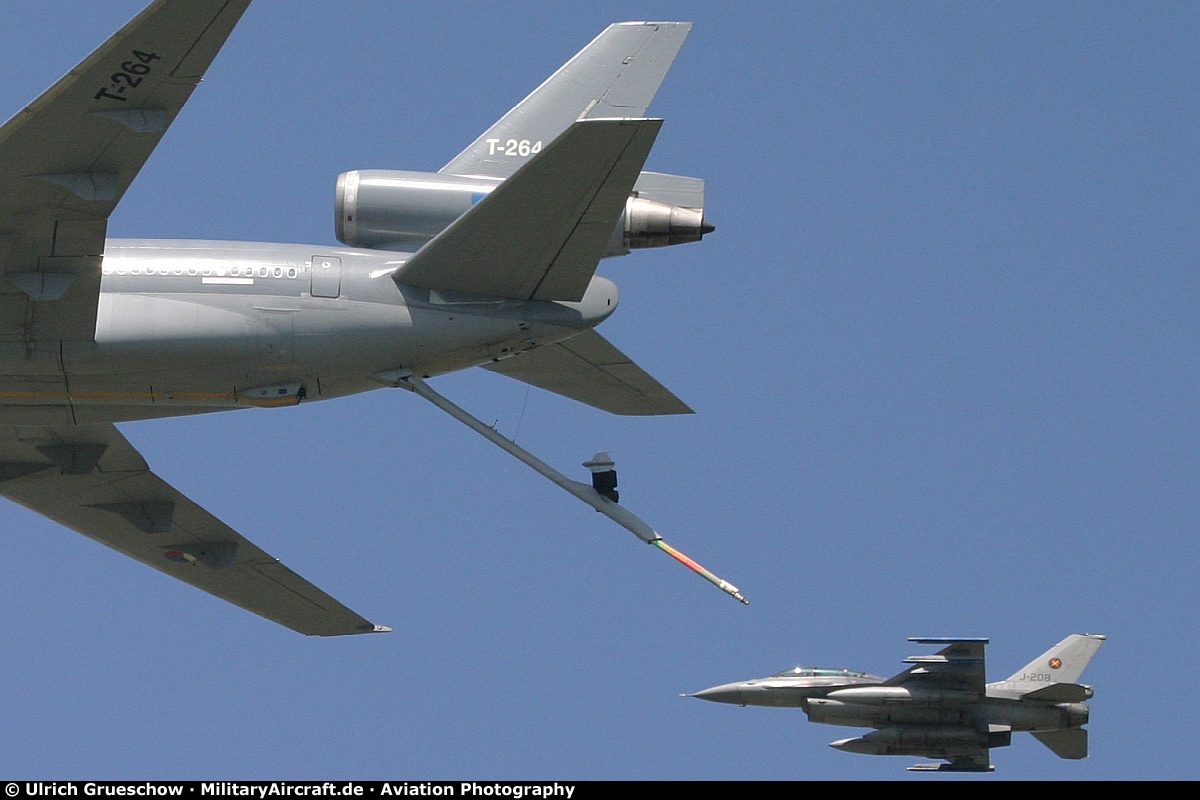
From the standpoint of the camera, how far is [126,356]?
88.0ft

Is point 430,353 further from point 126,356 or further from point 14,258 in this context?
point 14,258

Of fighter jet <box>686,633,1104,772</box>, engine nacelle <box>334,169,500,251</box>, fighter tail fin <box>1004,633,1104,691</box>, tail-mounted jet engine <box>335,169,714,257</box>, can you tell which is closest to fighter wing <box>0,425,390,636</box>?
engine nacelle <box>334,169,500,251</box>

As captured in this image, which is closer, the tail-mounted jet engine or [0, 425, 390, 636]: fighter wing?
the tail-mounted jet engine

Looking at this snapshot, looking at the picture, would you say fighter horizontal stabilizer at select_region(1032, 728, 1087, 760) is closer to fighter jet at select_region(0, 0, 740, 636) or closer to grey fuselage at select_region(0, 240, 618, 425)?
fighter jet at select_region(0, 0, 740, 636)

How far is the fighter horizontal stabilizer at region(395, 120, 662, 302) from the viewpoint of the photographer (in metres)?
24.1

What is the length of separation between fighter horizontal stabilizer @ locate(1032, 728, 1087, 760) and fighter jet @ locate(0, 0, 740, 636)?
29832 mm

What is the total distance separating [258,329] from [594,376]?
5867 mm

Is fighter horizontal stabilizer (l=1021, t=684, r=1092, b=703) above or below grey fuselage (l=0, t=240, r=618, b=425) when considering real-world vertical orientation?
below

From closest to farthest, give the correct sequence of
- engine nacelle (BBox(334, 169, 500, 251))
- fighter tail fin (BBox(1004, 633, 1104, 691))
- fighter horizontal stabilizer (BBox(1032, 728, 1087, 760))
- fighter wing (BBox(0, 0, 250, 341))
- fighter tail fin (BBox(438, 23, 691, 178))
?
fighter wing (BBox(0, 0, 250, 341)) < engine nacelle (BBox(334, 169, 500, 251)) < fighter tail fin (BBox(438, 23, 691, 178)) < fighter horizontal stabilizer (BBox(1032, 728, 1087, 760)) < fighter tail fin (BBox(1004, 633, 1104, 691))

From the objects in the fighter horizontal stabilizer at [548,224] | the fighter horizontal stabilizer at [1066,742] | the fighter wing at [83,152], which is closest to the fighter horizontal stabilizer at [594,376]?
the fighter horizontal stabilizer at [548,224]

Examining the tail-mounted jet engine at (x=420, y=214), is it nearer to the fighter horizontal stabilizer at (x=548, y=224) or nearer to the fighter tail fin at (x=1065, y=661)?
the fighter horizontal stabilizer at (x=548, y=224)

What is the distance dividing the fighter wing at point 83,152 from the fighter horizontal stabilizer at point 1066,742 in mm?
37327

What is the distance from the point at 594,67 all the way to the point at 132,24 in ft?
35.8
